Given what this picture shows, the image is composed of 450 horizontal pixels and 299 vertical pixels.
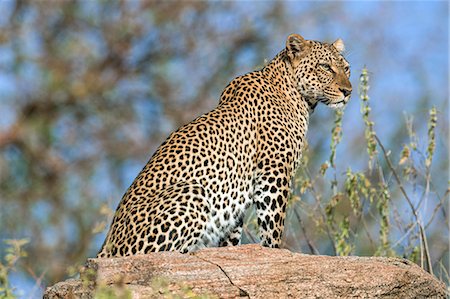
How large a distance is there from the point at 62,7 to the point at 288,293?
2415 cm

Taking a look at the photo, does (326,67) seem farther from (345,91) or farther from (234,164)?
(234,164)

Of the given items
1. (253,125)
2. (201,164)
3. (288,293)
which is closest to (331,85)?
(253,125)

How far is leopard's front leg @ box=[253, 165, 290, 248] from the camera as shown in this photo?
11.4 meters

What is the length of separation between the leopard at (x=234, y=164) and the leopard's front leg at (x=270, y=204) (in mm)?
10

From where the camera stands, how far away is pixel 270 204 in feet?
37.4

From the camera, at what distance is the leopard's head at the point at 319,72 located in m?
12.4

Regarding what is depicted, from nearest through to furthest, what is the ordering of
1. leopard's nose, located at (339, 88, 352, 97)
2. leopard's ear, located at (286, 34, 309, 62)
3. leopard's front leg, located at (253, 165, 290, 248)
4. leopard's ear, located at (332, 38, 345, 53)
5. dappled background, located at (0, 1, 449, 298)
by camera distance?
leopard's front leg, located at (253, 165, 290, 248) → leopard's nose, located at (339, 88, 352, 97) → leopard's ear, located at (286, 34, 309, 62) → leopard's ear, located at (332, 38, 345, 53) → dappled background, located at (0, 1, 449, 298)

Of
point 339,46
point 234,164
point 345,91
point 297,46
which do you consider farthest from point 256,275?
point 339,46

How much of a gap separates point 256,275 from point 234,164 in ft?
8.60

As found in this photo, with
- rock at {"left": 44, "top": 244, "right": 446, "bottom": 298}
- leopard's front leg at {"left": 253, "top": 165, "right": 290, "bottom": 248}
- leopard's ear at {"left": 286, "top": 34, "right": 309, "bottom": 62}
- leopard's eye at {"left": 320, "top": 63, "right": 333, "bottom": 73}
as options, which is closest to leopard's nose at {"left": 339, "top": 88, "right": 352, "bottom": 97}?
leopard's eye at {"left": 320, "top": 63, "right": 333, "bottom": 73}

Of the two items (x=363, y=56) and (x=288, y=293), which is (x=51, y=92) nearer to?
(x=363, y=56)

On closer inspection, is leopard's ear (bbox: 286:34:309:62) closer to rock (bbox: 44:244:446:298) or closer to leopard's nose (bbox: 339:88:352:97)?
leopard's nose (bbox: 339:88:352:97)

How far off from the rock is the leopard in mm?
916

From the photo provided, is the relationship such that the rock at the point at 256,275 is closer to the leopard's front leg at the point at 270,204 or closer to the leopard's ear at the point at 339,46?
the leopard's front leg at the point at 270,204
